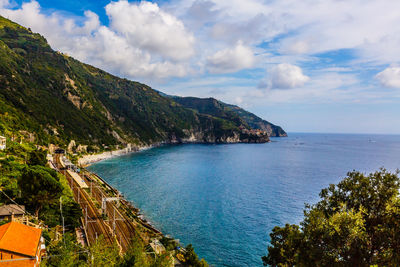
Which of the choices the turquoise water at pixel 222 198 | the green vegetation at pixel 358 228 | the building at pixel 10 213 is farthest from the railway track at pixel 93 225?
the green vegetation at pixel 358 228

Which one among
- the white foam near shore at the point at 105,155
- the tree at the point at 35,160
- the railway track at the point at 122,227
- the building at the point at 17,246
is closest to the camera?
the building at the point at 17,246

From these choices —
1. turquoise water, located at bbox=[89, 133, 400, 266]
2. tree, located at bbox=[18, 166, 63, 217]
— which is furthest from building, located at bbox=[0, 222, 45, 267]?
turquoise water, located at bbox=[89, 133, 400, 266]

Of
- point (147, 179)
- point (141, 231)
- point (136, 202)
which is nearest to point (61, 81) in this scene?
point (147, 179)

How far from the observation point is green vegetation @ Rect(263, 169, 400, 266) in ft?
49.4

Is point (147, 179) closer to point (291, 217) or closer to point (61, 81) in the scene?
point (291, 217)

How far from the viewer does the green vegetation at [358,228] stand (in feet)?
49.4

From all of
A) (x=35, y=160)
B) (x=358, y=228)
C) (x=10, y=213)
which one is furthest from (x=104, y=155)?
(x=358, y=228)

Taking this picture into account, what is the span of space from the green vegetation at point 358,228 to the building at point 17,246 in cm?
2367

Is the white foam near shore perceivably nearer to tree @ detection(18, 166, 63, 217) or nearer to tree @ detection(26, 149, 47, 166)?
tree @ detection(26, 149, 47, 166)

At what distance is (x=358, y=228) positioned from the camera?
598 inches

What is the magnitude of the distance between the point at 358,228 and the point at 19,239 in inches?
1136

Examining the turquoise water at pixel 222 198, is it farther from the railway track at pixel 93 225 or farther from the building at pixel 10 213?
the building at pixel 10 213

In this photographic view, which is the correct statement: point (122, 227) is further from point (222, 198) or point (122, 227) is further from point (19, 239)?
point (222, 198)

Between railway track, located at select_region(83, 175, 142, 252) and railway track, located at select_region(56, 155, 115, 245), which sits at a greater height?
railway track, located at select_region(56, 155, 115, 245)
